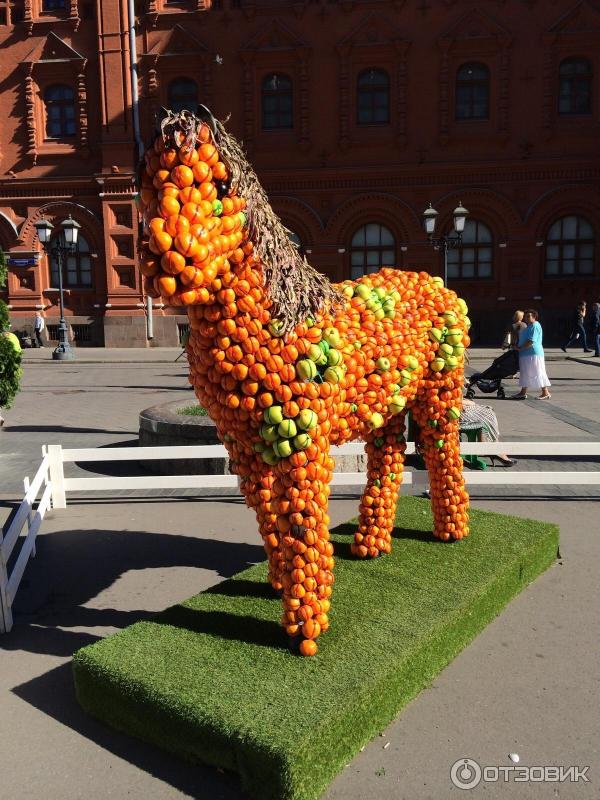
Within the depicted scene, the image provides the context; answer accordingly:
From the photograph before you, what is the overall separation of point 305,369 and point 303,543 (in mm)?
835

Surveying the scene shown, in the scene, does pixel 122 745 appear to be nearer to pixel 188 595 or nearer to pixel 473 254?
pixel 188 595

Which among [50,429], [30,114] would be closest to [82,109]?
[30,114]

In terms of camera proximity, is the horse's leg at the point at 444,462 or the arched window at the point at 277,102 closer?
the horse's leg at the point at 444,462

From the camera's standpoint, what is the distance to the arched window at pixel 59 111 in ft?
74.2

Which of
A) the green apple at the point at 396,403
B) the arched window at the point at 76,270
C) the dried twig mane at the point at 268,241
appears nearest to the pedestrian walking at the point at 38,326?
the arched window at the point at 76,270

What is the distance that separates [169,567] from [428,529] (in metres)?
1.94

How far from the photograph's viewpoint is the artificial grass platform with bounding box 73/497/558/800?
2.63 meters

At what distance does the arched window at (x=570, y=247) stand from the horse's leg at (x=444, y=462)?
1939cm

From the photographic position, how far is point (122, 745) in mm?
2928

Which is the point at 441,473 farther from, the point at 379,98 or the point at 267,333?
the point at 379,98

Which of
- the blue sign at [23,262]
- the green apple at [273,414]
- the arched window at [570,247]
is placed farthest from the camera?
the blue sign at [23,262]

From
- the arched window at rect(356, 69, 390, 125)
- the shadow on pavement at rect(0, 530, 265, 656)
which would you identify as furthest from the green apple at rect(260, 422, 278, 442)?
the arched window at rect(356, 69, 390, 125)

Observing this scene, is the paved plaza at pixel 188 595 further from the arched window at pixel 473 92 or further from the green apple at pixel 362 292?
the arched window at pixel 473 92

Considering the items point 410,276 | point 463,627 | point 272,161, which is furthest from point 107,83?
point 463,627
